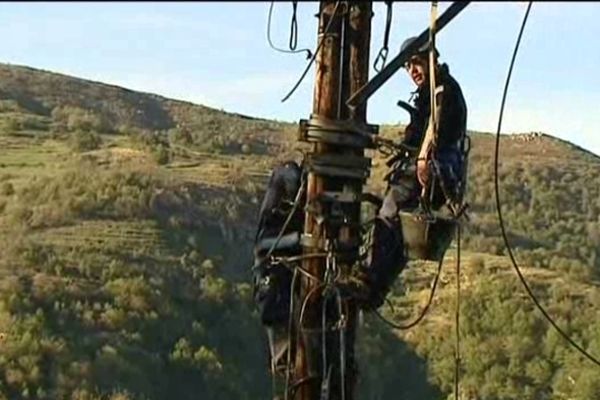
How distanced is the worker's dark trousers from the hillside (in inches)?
850

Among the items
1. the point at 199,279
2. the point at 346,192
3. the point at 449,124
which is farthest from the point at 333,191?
the point at 199,279

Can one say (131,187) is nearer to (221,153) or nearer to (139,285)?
(139,285)

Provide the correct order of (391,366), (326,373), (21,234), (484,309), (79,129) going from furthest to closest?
1. (79,129)
2. (21,234)
3. (484,309)
4. (391,366)
5. (326,373)

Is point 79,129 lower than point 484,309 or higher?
higher

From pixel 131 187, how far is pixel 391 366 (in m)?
14.3

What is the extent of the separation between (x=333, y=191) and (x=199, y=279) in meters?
34.3

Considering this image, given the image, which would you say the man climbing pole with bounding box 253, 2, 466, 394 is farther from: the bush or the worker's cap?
the bush

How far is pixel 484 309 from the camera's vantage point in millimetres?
41375

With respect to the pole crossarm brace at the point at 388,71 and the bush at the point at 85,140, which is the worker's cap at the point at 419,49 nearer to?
the pole crossarm brace at the point at 388,71

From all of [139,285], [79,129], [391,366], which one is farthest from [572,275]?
[79,129]

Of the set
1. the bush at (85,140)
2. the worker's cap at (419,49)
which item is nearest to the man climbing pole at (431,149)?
the worker's cap at (419,49)

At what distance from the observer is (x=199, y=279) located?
42656mm

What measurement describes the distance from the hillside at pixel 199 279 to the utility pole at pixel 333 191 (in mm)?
22002

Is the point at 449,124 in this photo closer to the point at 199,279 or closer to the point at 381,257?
the point at 381,257
